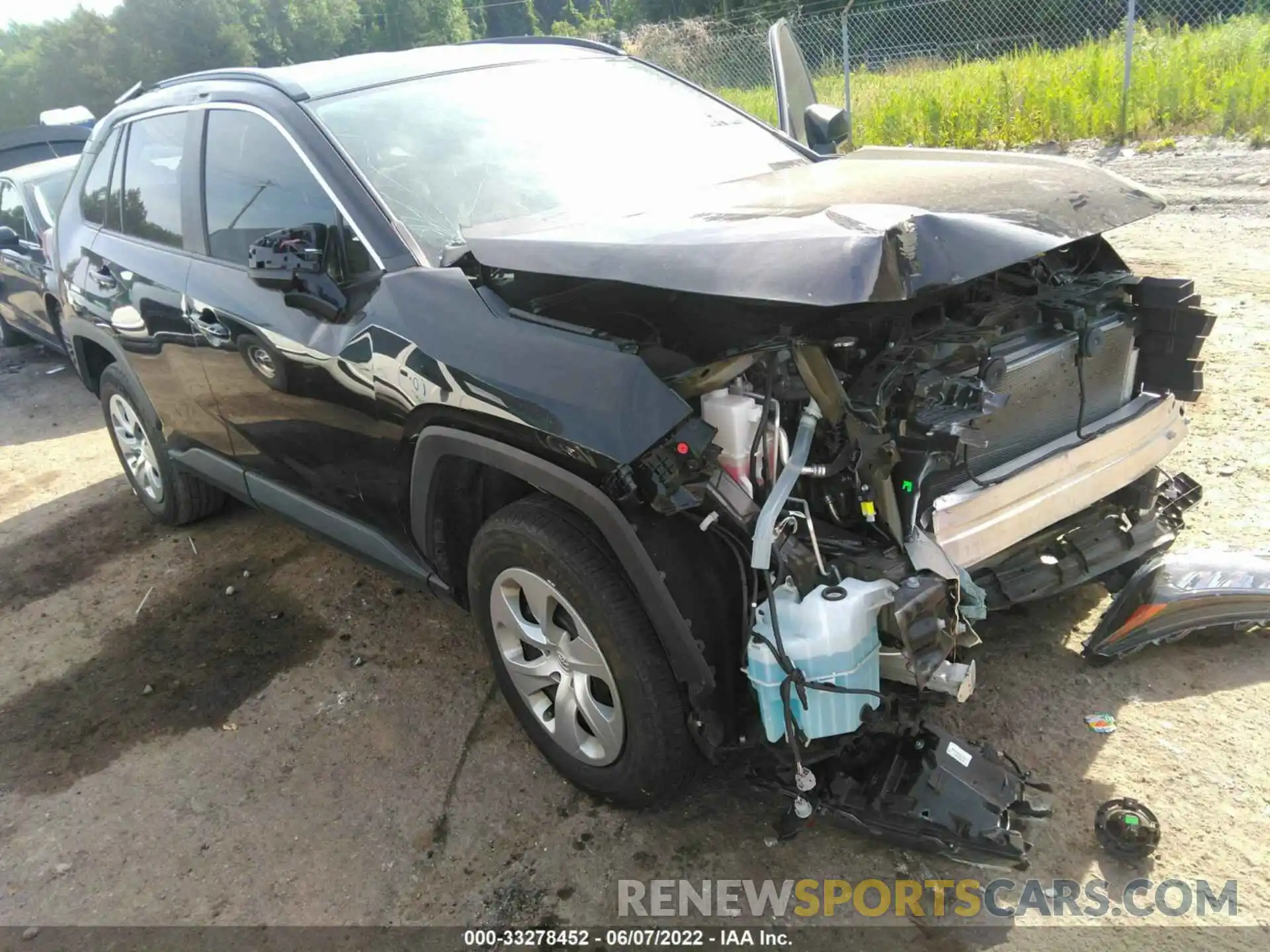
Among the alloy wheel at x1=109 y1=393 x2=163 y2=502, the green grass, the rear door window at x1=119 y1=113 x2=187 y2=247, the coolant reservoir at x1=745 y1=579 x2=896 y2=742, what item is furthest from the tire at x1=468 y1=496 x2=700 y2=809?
the green grass

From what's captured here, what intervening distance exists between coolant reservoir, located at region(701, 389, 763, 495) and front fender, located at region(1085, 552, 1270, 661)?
1448 mm

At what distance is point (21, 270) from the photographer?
7.65 meters

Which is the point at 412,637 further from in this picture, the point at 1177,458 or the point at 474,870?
the point at 1177,458

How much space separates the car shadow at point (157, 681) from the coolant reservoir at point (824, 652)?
7.14 feet

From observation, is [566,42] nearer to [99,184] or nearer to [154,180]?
[154,180]

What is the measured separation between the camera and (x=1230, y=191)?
25.5ft

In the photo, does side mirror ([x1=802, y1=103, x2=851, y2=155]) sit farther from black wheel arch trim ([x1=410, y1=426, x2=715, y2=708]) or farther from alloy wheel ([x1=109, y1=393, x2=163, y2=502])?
alloy wheel ([x1=109, y1=393, x2=163, y2=502])

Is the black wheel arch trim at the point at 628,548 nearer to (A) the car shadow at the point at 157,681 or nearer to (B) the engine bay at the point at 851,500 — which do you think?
(B) the engine bay at the point at 851,500

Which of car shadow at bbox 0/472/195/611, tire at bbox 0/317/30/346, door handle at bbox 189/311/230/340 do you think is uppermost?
door handle at bbox 189/311/230/340

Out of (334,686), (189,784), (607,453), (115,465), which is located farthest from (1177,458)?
(115,465)

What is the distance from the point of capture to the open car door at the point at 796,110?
403cm

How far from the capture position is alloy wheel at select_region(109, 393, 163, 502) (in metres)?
4.71

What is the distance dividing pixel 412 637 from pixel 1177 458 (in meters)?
3.29

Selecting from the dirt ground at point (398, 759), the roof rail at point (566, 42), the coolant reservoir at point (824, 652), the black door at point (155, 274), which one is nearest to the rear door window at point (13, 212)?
the black door at point (155, 274)
